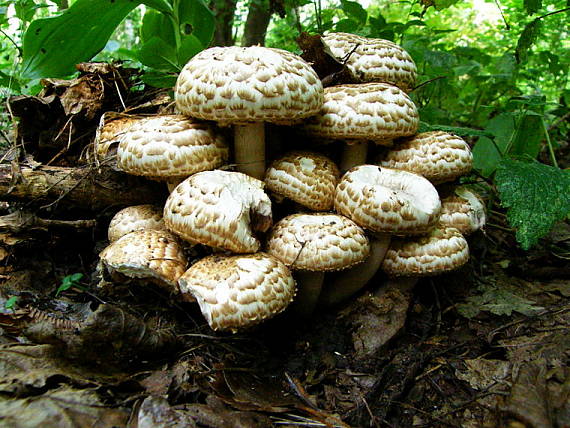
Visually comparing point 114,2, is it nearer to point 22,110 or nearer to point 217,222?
point 22,110

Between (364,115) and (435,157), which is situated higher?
(364,115)

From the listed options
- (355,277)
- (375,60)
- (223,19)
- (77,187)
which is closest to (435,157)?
(375,60)

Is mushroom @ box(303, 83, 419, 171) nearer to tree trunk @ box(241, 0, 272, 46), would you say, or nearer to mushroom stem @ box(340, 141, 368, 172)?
mushroom stem @ box(340, 141, 368, 172)

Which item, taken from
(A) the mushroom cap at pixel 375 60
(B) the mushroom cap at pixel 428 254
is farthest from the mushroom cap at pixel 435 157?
(A) the mushroom cap at pixel 375 60

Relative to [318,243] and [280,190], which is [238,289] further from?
[280,190]

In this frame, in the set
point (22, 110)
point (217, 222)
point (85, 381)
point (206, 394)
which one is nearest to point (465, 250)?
point (217, 222)

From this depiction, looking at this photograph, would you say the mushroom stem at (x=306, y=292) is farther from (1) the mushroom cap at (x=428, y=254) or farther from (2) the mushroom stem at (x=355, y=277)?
(1) the mushroom cap at (x=428, y=254)

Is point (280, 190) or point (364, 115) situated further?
point (280, 190)
